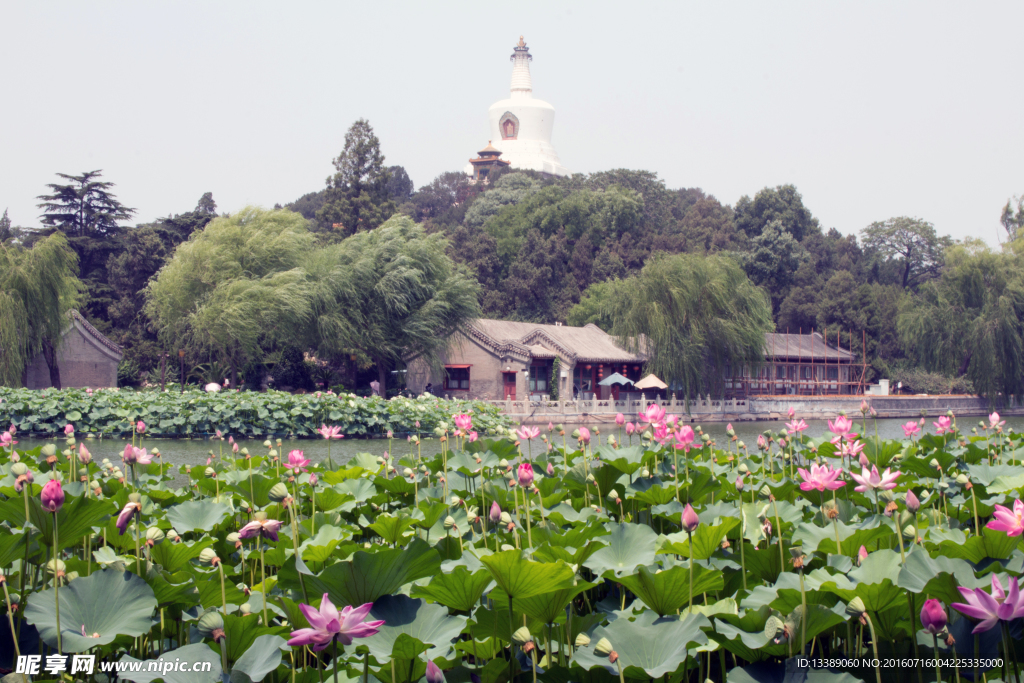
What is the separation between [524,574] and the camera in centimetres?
201

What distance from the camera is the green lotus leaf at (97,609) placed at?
2.07 meters

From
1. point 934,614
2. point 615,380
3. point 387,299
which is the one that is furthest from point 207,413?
point 615,380

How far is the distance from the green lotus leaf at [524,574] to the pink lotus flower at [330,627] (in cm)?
41

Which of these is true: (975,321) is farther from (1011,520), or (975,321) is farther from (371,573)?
(371,573)

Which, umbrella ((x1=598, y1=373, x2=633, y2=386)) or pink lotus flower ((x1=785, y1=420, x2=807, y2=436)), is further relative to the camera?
umbrella ((x1=598, y1=373, x2=633, y2=386))

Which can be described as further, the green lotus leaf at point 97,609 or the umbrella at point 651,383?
the umbrella at point 651,383

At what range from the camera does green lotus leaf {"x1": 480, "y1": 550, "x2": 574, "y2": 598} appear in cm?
197

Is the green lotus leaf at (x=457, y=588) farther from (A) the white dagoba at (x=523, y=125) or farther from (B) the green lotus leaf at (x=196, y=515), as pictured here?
(A) the white dagoba at (x=523, y=125)

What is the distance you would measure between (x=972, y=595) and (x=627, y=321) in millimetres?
29083

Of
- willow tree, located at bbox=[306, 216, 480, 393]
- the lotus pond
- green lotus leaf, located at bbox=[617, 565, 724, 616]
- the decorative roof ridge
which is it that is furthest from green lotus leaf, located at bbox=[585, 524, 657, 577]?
the decorative roof ridge

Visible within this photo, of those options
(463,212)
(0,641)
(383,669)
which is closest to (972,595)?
(383,669)

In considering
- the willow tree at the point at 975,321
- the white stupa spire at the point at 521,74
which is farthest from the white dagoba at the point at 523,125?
the willow tree at the point at 975,321

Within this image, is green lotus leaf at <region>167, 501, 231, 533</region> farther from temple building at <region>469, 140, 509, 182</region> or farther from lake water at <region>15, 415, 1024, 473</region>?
temple building at <region>469, 140, 509, 182</region>

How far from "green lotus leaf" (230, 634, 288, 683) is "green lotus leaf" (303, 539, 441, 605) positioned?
147 mm
